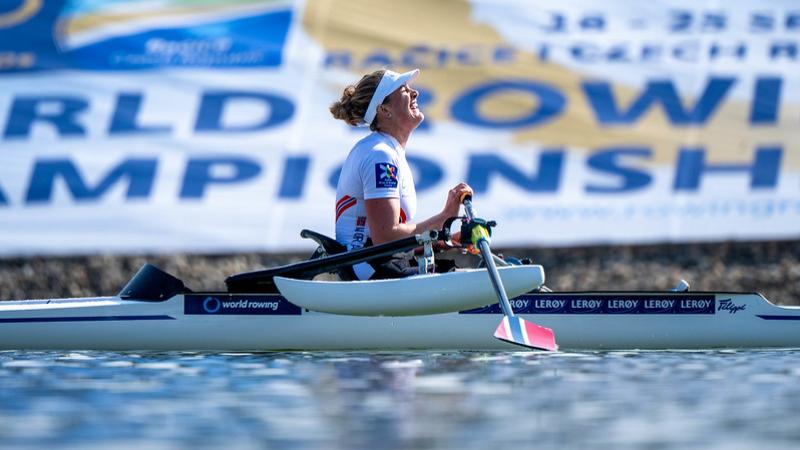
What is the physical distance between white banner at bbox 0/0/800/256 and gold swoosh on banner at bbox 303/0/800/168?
0.05 feet

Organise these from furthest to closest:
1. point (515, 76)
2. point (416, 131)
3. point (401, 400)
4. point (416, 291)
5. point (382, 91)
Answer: point (515, 76)
point (416, 131)
point (382, 91)
point (416, 291)
point (401, 400)

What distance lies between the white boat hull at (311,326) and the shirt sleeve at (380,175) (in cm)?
73

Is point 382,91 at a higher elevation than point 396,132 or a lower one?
higher

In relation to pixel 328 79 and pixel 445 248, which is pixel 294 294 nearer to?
pixel 445 248

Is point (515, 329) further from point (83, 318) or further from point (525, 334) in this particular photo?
point (83, 318)

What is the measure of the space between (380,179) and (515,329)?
3.29 feet

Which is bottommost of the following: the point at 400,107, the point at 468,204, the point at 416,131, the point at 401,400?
the point at 401,400

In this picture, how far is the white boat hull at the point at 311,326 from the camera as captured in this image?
7219mm

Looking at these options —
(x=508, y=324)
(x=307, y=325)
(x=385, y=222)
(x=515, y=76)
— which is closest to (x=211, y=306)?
(x=307, y=325)

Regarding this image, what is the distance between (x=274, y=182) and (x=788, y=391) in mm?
6234

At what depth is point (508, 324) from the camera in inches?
269

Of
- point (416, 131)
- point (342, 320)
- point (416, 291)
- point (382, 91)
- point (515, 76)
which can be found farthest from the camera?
point (515, 76)

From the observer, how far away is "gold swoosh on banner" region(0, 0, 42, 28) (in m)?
11.7

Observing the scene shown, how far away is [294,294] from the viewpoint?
711 cm
